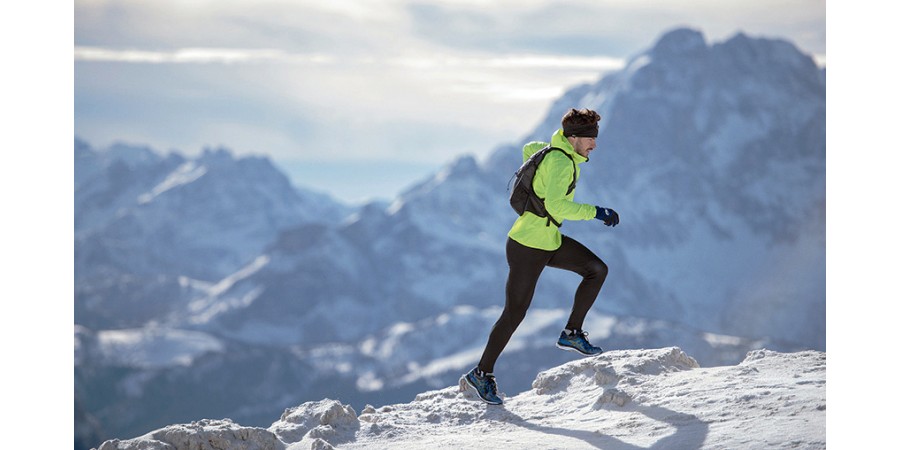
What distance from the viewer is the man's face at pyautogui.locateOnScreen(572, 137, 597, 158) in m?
8.84

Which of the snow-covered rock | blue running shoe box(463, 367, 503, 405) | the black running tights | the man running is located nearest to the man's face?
the man running

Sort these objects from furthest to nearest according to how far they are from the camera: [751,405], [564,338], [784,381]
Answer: [564,338] → [784,381] → [751,405]

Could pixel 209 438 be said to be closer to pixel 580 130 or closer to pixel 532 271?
pixel 532 271

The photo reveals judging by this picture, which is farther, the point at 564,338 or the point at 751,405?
the point at 564,338

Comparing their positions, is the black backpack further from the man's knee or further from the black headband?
the man's knee

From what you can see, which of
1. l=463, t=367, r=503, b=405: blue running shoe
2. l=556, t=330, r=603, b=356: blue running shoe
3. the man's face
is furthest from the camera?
l=463, t=367, r=503, b=405: blue running shoe

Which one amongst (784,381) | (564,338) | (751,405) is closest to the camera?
(751,405)

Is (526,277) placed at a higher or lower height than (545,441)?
higher

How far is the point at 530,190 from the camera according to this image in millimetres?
8945
